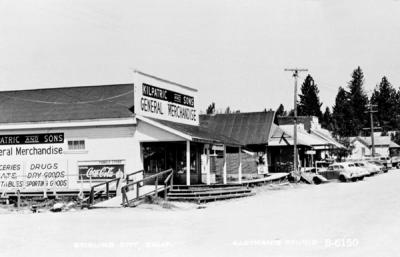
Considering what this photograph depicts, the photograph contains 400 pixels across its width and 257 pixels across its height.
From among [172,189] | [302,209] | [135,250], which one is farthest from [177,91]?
[135,250]

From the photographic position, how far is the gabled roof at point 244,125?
49.9 metres

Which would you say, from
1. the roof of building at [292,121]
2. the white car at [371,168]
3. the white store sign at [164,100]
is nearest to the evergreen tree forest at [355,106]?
the roof of building at [292,121]

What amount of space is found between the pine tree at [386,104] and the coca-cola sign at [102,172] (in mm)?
130902

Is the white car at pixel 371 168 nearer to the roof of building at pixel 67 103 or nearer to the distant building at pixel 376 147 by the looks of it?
the roof of building at pixel 67 103

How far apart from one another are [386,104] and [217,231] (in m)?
141

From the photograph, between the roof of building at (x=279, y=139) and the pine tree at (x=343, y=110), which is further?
the pine tree at (x=343, y=110)

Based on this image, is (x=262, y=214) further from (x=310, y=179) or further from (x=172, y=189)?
(x=310, y=179)

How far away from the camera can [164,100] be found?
94.9 feet

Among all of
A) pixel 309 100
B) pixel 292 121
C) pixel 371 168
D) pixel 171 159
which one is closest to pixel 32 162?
pixel 171 159

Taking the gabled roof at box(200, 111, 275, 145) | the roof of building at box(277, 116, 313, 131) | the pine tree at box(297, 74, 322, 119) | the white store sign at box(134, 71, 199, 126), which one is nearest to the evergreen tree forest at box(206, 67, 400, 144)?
the pine tree at box(297, 74, 322, 119)

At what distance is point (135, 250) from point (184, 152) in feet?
55.1

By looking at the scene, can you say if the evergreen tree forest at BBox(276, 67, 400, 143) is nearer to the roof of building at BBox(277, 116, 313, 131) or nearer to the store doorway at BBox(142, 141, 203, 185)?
the roof of building at BBox(277, 116, 313, 131)

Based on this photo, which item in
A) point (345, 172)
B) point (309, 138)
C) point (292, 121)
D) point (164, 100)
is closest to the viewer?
point (164, 100)

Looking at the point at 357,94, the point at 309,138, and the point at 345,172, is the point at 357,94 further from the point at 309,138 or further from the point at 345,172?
the point at 345,172
